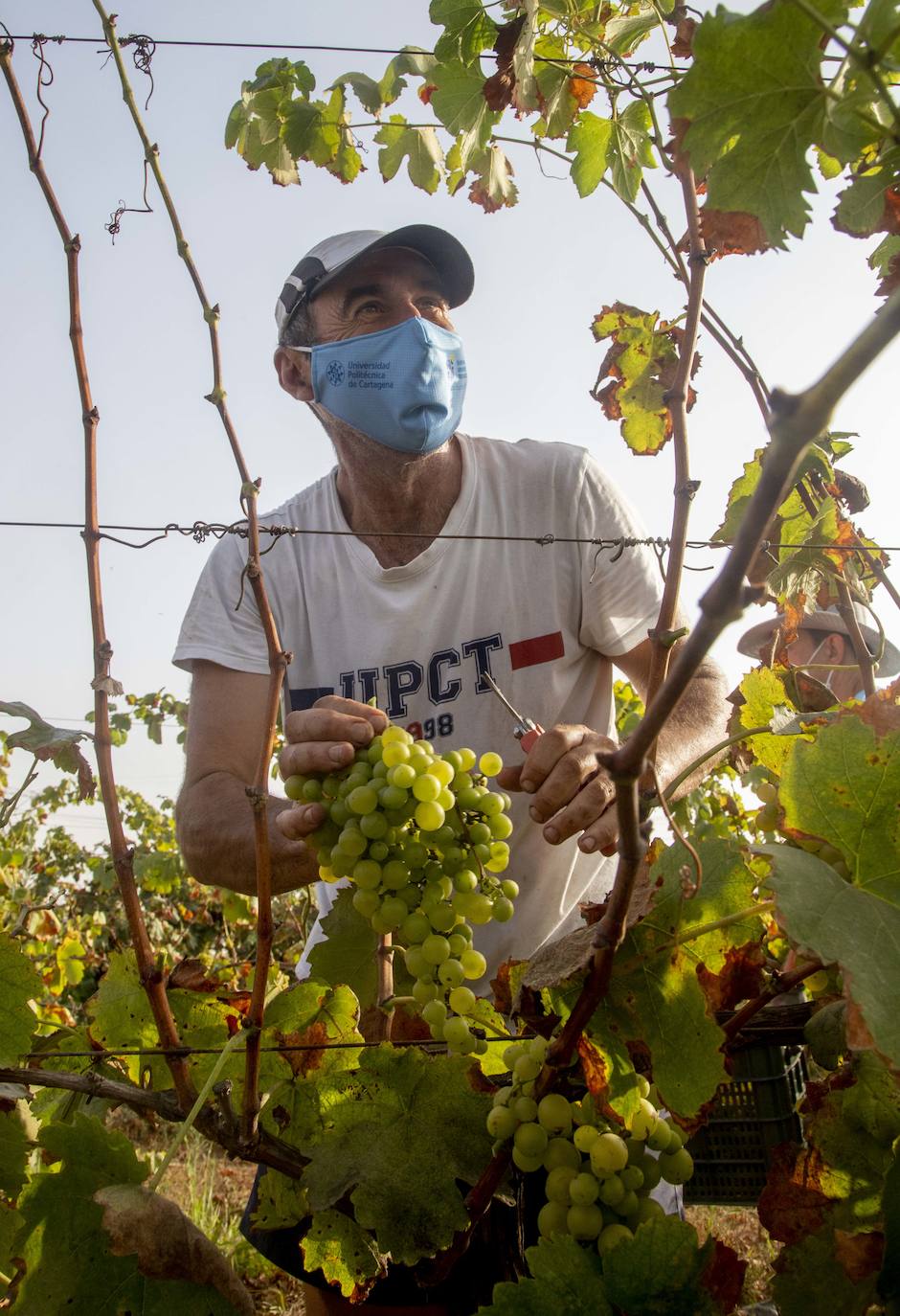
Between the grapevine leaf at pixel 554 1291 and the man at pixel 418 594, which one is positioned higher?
the man at pixel 418 594

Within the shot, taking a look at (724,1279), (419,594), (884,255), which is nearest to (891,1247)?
(724,1279)

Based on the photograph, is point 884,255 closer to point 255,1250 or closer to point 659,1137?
point 659,1137

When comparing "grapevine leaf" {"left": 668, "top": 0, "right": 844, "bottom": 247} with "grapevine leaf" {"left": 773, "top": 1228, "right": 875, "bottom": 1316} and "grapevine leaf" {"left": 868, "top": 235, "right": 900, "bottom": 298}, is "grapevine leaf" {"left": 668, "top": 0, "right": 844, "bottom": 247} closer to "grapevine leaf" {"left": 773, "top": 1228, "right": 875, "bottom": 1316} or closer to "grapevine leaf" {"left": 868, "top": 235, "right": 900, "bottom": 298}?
"grapevine leaf" {"left": 868, "top": 235, "right": 900, "bottom": 298}

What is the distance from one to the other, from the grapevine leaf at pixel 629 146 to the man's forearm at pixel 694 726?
1027 mm

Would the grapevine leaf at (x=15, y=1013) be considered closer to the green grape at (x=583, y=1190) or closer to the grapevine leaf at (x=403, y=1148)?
the grapevine leaf at (x=403, y=1148)

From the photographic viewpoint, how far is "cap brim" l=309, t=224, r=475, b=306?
9.59 feet

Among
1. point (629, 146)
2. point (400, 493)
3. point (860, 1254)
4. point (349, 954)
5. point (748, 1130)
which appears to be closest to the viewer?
point (860, 1254)

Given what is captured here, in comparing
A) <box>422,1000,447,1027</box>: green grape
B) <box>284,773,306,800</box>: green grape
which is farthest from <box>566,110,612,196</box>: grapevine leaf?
<box>422,1000,447,1027</box>: green grape

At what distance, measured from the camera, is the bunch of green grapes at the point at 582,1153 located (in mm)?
914

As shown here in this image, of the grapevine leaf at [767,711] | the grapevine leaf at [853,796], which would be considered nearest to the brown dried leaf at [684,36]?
A: the grapevine leaf at [767,711]

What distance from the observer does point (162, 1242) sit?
2.83 feet

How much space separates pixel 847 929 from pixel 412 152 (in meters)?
2.24

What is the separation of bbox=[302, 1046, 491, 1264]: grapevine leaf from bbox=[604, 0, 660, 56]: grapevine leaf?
1.40 metres

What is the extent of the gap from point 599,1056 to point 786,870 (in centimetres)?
27
